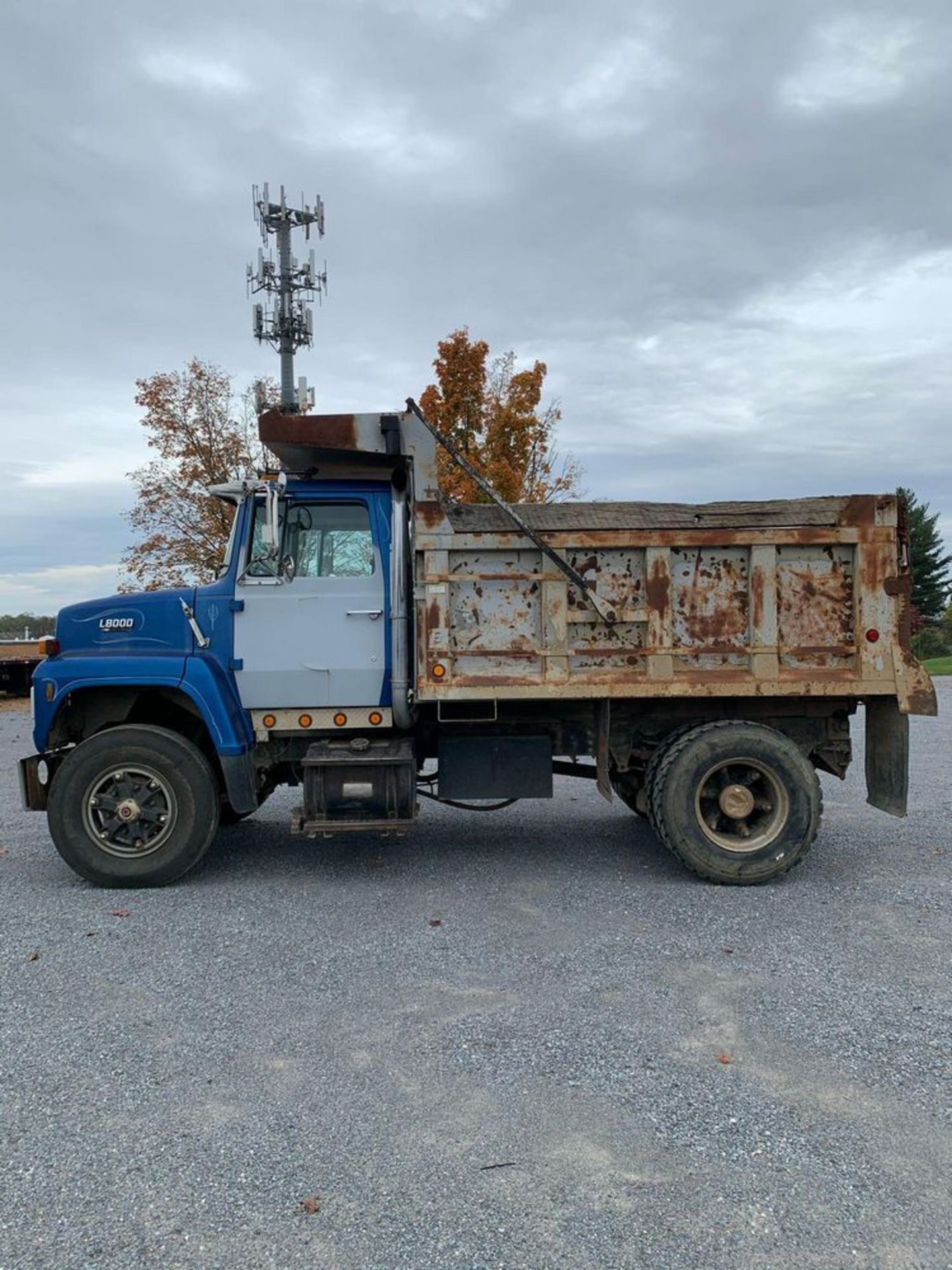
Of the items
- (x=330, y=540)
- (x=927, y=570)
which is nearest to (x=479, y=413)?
(x=330, y=540)

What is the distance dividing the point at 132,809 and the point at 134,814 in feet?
0.12

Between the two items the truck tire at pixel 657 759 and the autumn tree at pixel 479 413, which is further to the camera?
the autumn tree at pixel 479 413

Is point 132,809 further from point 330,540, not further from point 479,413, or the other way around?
point 479,413

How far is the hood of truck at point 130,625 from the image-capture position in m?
5.66

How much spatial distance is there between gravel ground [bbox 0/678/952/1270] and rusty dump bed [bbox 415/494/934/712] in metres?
1.30

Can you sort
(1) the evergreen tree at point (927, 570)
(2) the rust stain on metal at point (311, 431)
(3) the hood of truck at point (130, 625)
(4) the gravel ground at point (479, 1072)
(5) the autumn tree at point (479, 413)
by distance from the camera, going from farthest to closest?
(1) the evergreen tree at point (927, 570), (5) the autumn tree at point (479, 413), (3) the hood of truck at point (130, 625), (2) the rust stain on metal at point (311, 431), (4) the gravel ground at point (479, 1072)

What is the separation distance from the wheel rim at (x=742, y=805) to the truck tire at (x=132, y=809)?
320 cm

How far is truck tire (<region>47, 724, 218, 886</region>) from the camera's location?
5488 millimetres

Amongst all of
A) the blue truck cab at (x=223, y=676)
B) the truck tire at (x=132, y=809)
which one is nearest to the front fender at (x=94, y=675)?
the blue truck cab at (x=223, y=676)

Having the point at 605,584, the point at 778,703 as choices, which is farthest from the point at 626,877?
the point at 605,584

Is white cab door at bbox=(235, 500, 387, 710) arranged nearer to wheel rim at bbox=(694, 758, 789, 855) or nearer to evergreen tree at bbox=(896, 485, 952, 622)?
wheel rim at bbox=(694, 758, 789, 855)

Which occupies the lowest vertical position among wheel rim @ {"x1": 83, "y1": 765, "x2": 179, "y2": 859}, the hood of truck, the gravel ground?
the gravel ground

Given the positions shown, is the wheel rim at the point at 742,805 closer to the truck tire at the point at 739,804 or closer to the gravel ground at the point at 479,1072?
the truck tire at the point at 739,804

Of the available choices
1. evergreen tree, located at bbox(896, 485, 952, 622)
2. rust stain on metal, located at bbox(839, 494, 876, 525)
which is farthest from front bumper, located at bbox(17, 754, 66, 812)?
evergreen tree, located at bbox(896, 485, 952, 622)
